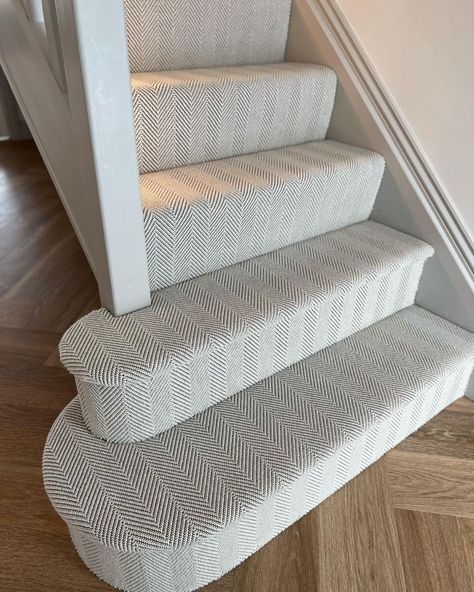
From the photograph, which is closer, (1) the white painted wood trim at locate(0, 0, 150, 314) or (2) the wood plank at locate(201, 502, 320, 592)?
(1) the white painted wood trim at locate(0, 0, 150, 314)

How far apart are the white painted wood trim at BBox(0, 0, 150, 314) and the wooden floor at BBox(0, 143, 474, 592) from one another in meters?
0.44

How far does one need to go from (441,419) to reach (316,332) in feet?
1.37

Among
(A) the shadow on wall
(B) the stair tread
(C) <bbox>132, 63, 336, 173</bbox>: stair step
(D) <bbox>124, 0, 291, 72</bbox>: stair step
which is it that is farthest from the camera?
(A) the shadow on wall

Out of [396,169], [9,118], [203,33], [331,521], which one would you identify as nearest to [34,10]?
[203,33]

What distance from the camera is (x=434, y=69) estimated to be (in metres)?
1.17

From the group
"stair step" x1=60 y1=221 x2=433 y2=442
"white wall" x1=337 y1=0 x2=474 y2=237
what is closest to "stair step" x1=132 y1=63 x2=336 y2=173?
"white wall" x1=337 y1=0 x2=474 y2=237

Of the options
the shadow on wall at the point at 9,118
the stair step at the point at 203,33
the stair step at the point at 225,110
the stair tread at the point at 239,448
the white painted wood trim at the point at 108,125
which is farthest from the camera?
the shadow on wall at the point at 9,118

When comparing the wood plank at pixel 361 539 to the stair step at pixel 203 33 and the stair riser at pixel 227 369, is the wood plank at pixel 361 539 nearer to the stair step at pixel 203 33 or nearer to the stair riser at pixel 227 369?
the stair riser at pixel 227 369

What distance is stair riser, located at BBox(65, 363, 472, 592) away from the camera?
80cm

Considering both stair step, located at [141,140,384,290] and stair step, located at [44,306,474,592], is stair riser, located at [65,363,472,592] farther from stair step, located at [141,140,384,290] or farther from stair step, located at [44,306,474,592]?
stair step, located at [141,140,384,290]

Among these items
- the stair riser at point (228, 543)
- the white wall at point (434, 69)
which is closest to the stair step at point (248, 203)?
the white wall at point (434, 69)

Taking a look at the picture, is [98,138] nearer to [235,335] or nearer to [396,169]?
[235,335]

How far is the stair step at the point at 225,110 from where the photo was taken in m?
1.00

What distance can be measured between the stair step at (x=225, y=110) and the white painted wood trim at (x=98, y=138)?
6.6 inches
